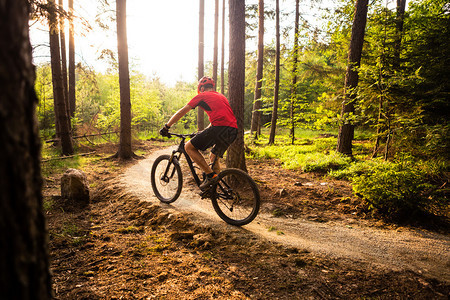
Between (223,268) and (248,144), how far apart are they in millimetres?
10329

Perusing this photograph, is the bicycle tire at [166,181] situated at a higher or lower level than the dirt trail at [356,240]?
higher

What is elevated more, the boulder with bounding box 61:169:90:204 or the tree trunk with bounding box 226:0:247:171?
the tree trunk with bounding box 226:0:247:171

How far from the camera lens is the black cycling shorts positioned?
4047 millimetres

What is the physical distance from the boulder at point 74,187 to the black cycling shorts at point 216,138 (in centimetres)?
293

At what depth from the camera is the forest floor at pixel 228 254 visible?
2.43m

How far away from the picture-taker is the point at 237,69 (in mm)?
5844

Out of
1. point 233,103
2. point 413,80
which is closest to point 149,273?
point 233,103

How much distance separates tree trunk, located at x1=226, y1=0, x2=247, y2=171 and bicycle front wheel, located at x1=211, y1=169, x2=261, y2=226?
1.97m

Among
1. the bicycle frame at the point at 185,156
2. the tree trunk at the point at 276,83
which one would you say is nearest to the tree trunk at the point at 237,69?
the bicycle frame at the point at 185,156

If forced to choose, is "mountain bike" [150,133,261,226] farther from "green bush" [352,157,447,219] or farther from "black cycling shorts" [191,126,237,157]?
"green bush" [352,157,447,219]

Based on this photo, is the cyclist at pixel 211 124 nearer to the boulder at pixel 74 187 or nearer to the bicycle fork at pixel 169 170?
the bicycle fork at pixel 169 170

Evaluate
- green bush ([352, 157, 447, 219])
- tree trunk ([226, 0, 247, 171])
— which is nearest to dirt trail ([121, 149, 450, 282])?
green bush ([352, 157, 447, 219])

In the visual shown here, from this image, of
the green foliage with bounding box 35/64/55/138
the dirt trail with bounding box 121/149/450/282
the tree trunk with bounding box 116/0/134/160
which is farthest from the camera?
the green foliage with bounding box 35/64/55/138

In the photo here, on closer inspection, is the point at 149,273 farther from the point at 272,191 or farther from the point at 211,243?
the point at 272,191
